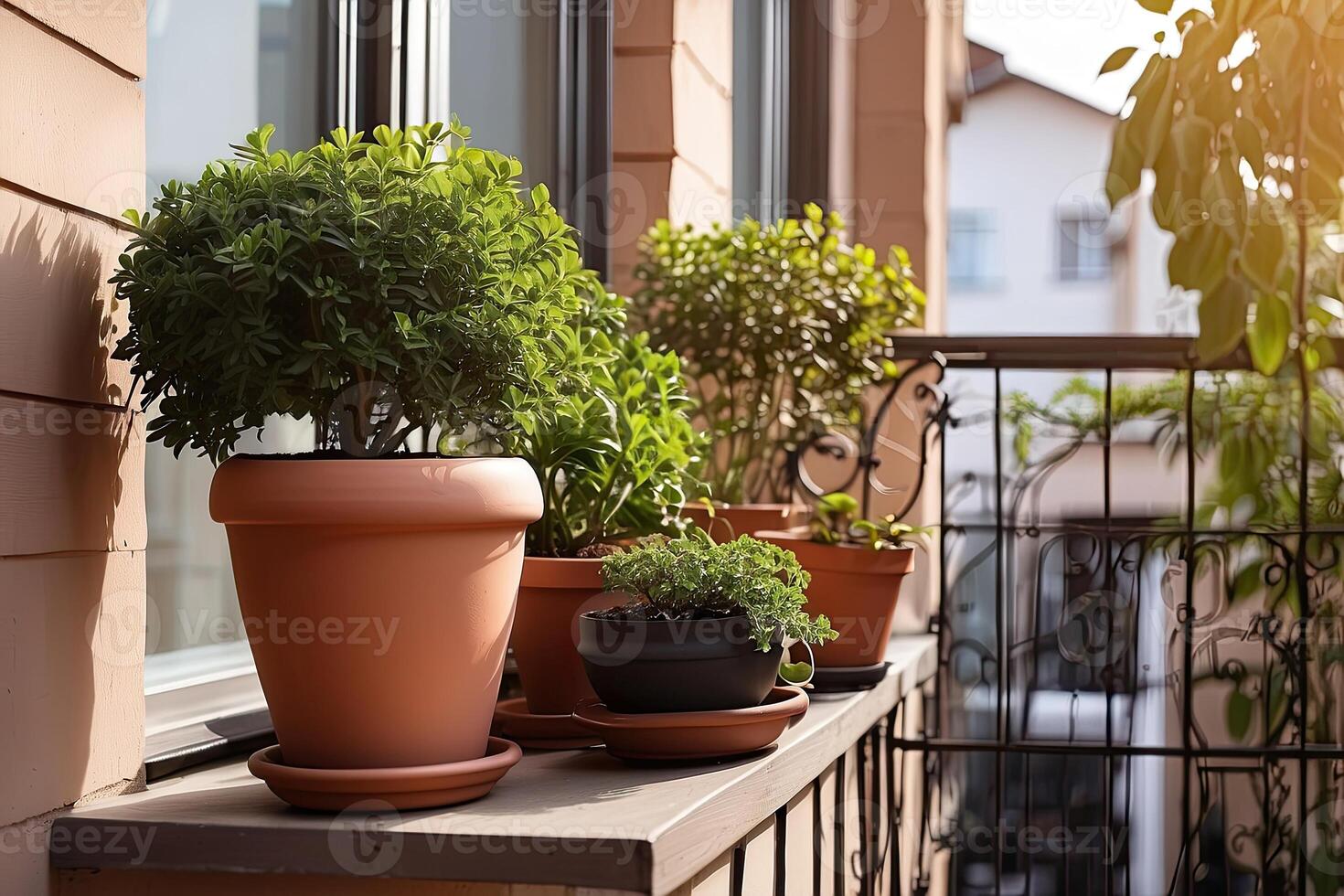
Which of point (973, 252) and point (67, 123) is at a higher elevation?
point (973, 252)

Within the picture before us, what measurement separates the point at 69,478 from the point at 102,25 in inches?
14.6

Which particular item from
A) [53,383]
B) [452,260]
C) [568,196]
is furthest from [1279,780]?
[53,383]

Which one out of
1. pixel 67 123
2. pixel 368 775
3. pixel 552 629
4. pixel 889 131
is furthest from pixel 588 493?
pixel 889 131

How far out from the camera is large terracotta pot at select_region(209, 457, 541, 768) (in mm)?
917

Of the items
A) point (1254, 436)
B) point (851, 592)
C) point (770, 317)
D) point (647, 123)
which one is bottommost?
point (851, 592)

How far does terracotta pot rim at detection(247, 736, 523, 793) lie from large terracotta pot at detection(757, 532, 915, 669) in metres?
0.78

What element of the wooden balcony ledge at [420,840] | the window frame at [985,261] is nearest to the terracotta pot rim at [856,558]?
the wooden balcony ledge at [420,840]

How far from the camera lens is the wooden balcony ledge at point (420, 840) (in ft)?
2.88

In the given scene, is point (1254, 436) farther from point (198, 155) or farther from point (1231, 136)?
point (198, 155)

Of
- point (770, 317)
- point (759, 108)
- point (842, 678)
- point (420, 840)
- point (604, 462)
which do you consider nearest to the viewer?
point (420, 840)

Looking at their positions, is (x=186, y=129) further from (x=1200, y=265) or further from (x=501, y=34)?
(x=1200, y=265)

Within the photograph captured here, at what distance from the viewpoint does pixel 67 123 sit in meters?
0.95

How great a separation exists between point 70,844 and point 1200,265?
1731mm

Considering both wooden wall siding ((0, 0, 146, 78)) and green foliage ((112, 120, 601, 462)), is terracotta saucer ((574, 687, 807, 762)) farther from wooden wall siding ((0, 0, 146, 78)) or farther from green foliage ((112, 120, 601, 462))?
wooden wall siding ((0, 0, 146, 78))
